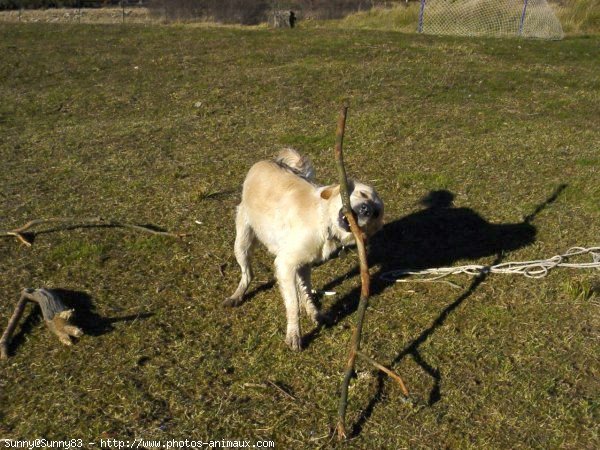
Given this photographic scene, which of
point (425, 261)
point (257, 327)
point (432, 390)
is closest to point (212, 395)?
point (257, 327)

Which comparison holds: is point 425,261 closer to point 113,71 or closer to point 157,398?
point 157,398

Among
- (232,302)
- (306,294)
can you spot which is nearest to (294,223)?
(306,294)

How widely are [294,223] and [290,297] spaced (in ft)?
1.75

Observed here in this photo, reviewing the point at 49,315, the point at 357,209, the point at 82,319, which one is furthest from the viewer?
the point at 82,319

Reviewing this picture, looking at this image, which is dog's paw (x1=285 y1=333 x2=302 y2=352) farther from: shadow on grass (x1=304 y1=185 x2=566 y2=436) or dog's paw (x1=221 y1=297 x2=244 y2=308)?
dog's paw (x1=221 y1=297 x2=244 y2=308)

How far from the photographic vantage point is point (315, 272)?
5.62m

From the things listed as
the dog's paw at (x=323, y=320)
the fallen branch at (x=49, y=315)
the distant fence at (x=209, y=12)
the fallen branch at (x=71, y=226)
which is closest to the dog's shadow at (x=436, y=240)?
the dog's paw at (x=323, y=320)

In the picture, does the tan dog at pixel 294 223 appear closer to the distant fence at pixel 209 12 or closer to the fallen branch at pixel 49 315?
the fallen branch at pixel 49 315

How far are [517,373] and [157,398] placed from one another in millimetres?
2389

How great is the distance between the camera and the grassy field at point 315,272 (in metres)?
3.85

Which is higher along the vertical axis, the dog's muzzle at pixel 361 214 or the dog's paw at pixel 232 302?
the dog's muzzle at pixel 361 214

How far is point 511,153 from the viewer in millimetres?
8570

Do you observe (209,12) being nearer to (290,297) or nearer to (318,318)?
(318,318)

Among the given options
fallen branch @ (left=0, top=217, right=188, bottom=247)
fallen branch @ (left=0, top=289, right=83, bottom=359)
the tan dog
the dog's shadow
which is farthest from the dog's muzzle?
fallen branch @ (left=0, top=217, right=188, bottom=247)
